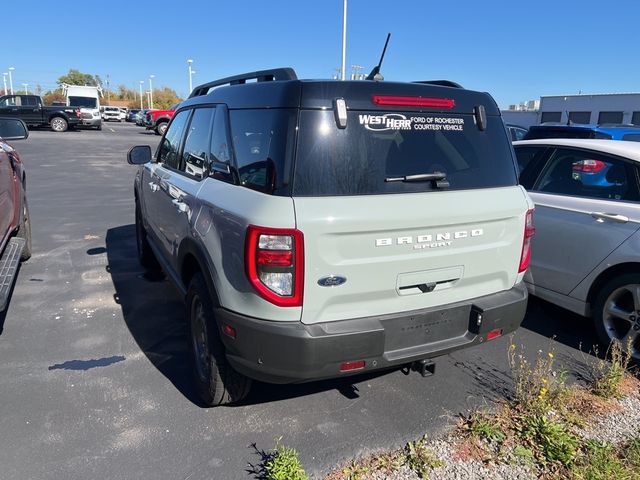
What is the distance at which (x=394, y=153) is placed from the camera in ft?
8.46

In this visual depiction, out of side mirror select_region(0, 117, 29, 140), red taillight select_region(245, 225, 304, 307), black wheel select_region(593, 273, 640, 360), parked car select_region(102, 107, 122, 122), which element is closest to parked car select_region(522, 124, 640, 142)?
black wheel select_region(593, 273, 640, 360)

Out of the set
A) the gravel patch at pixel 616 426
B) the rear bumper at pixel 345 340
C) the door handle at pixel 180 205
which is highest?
the door handle at pixel 180 205

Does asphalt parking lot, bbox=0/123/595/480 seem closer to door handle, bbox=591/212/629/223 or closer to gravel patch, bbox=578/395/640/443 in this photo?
gravel patch, bbox=578/395/640/443

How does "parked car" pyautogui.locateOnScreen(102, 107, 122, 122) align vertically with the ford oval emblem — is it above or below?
above

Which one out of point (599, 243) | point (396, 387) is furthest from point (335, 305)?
point (599, 243)

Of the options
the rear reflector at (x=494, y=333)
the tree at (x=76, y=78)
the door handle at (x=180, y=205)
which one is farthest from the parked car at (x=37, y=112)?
the tree at (x=76, y=78)

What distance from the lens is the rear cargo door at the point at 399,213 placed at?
7.66ft

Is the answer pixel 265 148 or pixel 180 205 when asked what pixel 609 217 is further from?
pixel 180 205

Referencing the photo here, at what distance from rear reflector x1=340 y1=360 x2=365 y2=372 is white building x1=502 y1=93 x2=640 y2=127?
39.9 meters

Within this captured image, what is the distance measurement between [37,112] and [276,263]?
30898 mm

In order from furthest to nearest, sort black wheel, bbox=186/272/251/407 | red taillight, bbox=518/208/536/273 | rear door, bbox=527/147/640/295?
rear door, bbox=527/147/640/295 < red taillight, bbox=518/208/536/273 < black wheel, bbox=186/272/251/407

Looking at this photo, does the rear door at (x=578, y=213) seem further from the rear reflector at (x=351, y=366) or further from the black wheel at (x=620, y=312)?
the rear reflector at (x=351, y=366)

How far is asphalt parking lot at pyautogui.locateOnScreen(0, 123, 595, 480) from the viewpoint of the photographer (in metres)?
2.61

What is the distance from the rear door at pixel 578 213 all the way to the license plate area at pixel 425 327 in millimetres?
1770
